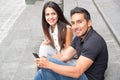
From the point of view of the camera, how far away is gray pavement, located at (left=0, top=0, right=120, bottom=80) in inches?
206

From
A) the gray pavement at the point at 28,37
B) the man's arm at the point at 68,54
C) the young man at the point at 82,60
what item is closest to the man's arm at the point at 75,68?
the young man at the point at 82,60

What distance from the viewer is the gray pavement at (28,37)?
17.1 ft

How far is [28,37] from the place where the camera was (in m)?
7.62

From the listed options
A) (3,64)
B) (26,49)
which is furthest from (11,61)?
(26,49)

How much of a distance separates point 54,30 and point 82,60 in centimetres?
155

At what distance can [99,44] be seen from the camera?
3305 mm

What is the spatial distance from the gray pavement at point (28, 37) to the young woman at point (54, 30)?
73 cm

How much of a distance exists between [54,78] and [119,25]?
3.41 metres

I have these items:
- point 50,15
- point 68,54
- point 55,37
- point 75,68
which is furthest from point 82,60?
point 55,37

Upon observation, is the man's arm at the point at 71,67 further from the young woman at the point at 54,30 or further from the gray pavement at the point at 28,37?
the young woman at the point at 54,30

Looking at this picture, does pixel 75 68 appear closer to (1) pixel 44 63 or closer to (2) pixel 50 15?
(1) pixel 44 63

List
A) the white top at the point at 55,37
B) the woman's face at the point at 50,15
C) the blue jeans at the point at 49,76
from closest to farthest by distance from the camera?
1. the blue jeans at the point at 49,76
2. the woman's face at the point at 50,15
3. the white top at the point at 55,37

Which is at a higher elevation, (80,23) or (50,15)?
(80,23)

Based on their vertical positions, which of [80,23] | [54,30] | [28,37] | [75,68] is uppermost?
[80,23]
